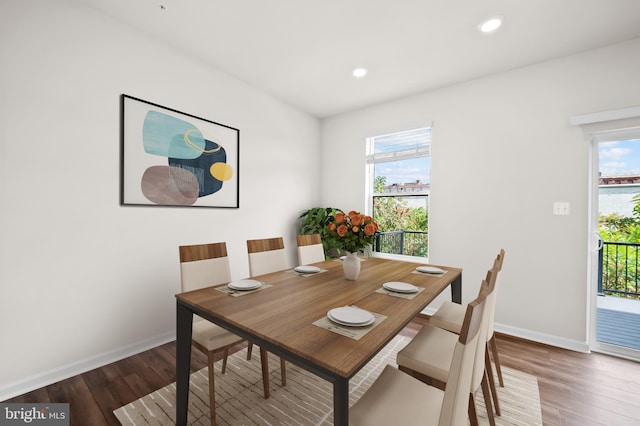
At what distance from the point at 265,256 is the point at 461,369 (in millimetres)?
1752

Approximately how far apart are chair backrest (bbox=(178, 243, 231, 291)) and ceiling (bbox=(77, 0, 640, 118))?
→ 5.93ft

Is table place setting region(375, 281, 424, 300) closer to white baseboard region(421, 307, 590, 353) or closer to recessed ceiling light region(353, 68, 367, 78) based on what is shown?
white baseboard region(421, 307, 590, 353)

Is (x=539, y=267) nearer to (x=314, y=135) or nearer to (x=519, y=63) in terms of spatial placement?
(x=519, y=63)

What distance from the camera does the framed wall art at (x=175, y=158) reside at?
2252 millimetres

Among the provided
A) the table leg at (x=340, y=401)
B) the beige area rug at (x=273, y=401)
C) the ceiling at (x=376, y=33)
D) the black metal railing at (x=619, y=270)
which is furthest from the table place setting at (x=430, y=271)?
the ceiling at (x=376, y=33)

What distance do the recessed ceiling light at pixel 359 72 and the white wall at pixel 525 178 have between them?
2.86ft

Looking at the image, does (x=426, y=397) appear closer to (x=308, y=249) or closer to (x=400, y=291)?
(x=400, y=291)

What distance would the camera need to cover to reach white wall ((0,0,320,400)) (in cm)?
176

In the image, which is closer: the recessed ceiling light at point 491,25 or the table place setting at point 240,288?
the table place setting at point 240,288

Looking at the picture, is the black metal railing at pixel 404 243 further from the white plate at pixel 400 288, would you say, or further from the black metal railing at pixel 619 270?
the white plate at pixel 400 288

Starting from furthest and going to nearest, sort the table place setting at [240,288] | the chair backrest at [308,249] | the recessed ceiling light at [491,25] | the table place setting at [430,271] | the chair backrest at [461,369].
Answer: the chair backrest at [308,249] → the recessed ceiling light at [491,25] → the table place setting at [430,271] → the table place setting at [240,288] → the chair backrest at [461,369]

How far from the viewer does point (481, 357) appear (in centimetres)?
119

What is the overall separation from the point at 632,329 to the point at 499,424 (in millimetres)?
2178

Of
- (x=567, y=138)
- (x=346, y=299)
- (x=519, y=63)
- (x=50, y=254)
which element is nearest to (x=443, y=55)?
(x=519, y=63)
